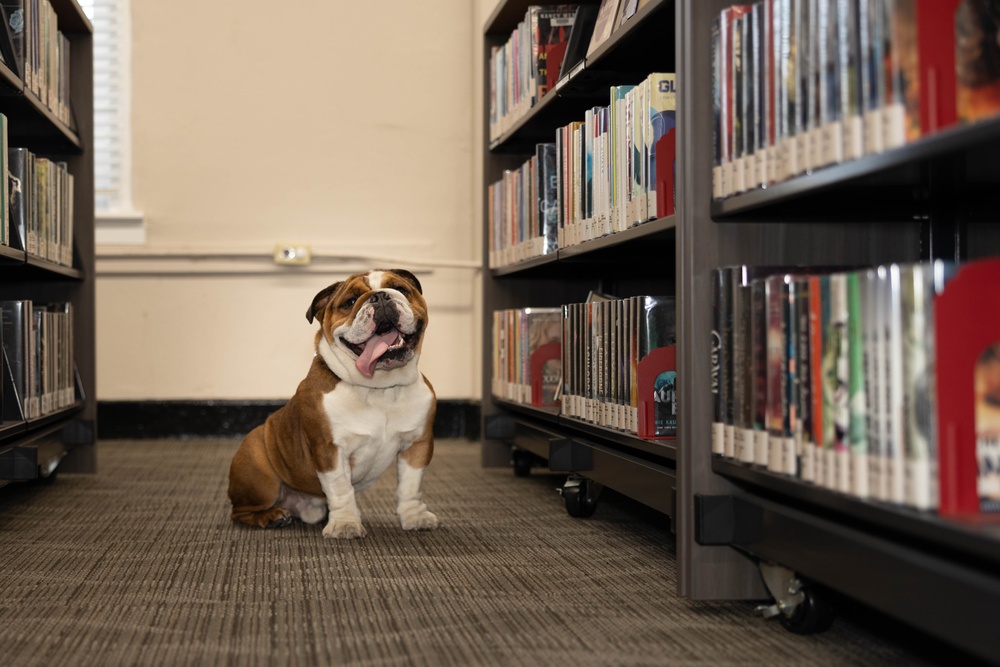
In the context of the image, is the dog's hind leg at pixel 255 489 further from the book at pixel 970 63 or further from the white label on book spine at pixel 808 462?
the book at pixel 970 63

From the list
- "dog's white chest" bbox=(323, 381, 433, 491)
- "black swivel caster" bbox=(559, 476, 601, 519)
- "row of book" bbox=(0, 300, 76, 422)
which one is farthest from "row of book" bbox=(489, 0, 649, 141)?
"row of book" bbox=(0, 300, 76, 422)

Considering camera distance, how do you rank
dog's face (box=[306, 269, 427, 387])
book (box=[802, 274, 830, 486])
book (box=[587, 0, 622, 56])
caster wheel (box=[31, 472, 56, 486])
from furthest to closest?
caster wheel (box=[31, 472, 56, 486])
book (box=[587, 0, 622, 56])
dog's face (box=[306, 269, 427, 387])
book (box=[802, 274, 830, 486])

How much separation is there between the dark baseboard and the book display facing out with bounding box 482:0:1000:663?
2623 millimetres

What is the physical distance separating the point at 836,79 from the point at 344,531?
4.69 ft

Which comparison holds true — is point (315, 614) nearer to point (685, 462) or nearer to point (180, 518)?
point (685, 462)

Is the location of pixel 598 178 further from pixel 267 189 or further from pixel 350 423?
pixel 267 189

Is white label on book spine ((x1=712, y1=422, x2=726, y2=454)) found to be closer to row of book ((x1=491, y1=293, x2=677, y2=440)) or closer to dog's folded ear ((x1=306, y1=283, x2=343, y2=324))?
row of book ((x1=491, y1=293, x2=677, y2=440))

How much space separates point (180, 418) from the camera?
180 inches

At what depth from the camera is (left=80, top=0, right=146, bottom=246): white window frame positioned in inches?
179

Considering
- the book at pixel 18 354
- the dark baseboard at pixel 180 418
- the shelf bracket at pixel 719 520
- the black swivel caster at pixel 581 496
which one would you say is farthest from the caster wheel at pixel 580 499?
the dark baseboard at pixel 180 418

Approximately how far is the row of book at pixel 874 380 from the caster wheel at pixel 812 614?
0.62 ft

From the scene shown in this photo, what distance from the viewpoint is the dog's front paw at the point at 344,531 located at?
7.50 feet

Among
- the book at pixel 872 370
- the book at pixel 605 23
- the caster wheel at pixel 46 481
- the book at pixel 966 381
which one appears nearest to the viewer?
the book at pixel 966 381

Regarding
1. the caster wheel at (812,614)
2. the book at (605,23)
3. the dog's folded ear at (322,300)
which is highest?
the book at (605,23)
